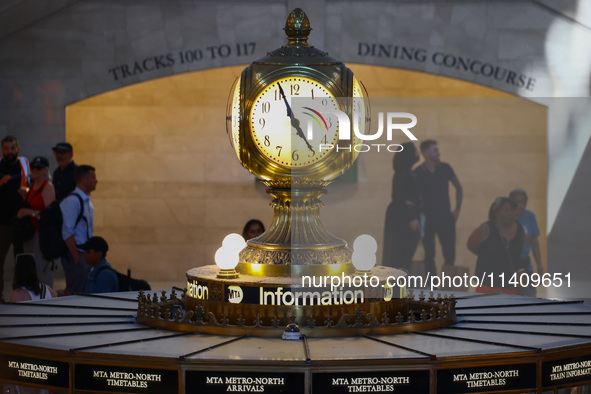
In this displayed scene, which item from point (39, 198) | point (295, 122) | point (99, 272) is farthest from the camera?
point (39, 198)

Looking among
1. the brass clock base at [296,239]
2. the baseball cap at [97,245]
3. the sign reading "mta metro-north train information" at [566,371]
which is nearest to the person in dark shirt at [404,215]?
the baseball cap at [97,245]

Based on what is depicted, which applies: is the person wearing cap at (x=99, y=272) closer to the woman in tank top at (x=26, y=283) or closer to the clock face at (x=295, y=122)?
the woman in tank top at (x=26, y=283)

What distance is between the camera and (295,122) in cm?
537

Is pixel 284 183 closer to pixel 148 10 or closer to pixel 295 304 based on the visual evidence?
pixel 295 304

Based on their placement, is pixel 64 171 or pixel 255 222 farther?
pixel 64 171

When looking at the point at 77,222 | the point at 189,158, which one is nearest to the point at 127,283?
the point at 77,222

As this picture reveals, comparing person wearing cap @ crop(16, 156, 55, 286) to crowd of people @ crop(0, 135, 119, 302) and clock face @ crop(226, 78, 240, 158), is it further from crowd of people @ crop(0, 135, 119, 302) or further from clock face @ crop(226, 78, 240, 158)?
clock face @ crop(226, 78, 240, 158)

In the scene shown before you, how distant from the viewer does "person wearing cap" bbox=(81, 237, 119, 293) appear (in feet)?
29.1

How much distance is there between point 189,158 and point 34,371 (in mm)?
13495

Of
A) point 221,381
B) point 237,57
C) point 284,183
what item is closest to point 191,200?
point 237,57

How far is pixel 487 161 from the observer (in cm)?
1759

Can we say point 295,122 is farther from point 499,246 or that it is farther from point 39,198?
point 39,198

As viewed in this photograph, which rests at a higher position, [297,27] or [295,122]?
[297,27]

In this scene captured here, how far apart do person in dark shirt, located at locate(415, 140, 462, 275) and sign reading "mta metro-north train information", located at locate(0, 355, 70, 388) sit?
9.59 meters
